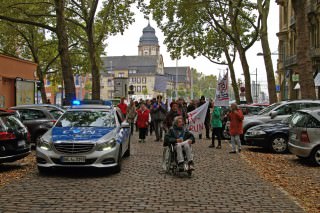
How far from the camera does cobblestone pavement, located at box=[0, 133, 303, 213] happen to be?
25.1 feet

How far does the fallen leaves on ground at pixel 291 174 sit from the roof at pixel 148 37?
538 ft

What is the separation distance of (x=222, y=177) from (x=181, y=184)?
1.33 meters

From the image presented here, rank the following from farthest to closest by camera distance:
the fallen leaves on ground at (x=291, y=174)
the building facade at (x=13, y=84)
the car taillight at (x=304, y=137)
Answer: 1. the building facade at (x=13, y=84)
2. the car taillight at (x=304, y=137)
3. the fallen leaves on ground at (x=291, y=174)

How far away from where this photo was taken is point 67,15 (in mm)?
35781

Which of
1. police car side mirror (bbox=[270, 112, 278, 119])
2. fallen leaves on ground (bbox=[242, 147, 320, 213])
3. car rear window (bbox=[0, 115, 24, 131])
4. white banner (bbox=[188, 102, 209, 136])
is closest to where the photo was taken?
fallen leaves on ground (bbox=[242, 147, 320, 213])

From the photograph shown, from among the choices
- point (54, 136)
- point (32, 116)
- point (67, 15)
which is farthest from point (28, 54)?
point (54, 136)

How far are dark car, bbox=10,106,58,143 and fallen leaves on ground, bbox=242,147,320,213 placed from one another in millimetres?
6360

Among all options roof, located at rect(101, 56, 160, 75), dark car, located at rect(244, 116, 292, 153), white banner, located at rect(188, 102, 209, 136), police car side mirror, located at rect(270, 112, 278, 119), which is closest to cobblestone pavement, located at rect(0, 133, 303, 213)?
dark car, located at rect(244, 116, 292, 153)

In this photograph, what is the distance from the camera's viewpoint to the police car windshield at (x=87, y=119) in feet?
39.4

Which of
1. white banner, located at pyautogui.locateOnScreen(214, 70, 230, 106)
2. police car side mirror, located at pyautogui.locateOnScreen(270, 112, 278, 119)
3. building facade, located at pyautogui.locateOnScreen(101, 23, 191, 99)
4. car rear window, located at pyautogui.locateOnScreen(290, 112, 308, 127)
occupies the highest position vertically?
building facade, located at pyautogui.locateOnScreen(101, 23, 191, 99)

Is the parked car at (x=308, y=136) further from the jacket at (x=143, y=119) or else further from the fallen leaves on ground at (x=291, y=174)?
the jacket at (x=143, y=119)

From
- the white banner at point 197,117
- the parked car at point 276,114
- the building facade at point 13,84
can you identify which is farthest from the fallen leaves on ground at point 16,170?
the building facade at point 13,84

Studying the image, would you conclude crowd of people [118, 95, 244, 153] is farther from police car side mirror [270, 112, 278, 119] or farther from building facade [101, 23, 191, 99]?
building facade [101, 23, 191, 99]

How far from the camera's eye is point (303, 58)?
2095cm
